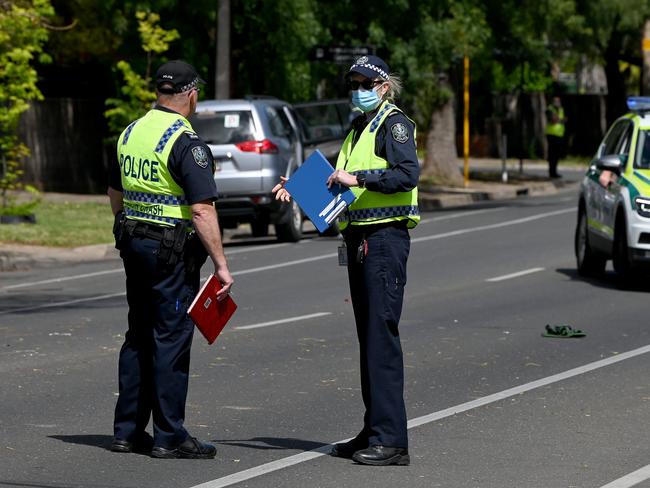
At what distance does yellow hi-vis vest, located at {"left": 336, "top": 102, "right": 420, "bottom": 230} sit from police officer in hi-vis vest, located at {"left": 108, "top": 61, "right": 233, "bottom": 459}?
68 cm

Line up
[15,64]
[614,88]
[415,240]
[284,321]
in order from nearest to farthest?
[284,321] → [15,64] → [415,240] → [614,88]

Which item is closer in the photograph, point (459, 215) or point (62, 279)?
point (62, 279)

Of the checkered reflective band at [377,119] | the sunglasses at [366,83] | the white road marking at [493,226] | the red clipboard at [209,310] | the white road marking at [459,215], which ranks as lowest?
the white road marking at [459,215]

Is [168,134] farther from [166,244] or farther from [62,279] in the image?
[62,279]

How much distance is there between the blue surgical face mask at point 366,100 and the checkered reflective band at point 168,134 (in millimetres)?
860

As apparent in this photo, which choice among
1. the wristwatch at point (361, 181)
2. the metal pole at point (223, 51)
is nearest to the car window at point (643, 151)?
the wristwatch at point (361, 181)

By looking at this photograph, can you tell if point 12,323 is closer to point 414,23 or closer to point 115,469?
point 115,469

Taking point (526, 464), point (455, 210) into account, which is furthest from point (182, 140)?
point (455, 210)

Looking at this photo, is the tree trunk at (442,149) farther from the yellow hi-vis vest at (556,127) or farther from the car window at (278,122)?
the car window at (278,122)

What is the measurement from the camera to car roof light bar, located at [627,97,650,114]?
17.1 m

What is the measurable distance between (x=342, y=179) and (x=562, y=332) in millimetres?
5447

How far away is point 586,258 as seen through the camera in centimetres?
1738

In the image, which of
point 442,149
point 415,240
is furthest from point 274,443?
point 442,149

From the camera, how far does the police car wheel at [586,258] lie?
56.8 feet
